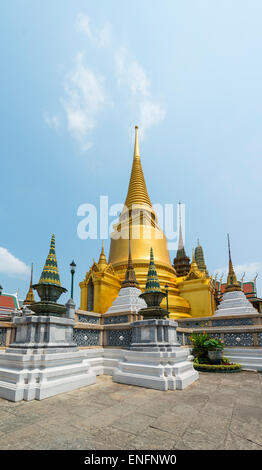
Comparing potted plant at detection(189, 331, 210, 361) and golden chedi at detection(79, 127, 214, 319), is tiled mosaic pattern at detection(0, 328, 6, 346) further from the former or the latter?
golden chedi at detection(79, 127, 214, 319)

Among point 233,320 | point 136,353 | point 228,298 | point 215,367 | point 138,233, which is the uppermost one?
point 138,233

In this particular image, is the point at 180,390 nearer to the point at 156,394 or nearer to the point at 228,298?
the point at 156,394

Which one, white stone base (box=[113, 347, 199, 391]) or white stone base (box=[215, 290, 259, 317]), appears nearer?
white stone base (box=[113, 347, 199, 391])

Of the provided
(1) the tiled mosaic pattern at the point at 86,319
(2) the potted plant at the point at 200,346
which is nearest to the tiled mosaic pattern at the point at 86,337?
(1) the tiled mosaic pattern at the point at 86,319

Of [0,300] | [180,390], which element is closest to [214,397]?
[180,390]

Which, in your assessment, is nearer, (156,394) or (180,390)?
(156,394)

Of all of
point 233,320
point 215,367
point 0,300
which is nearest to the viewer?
point 215,367

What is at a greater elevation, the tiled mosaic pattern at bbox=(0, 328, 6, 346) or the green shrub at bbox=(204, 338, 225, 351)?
the tiled mosaic pattern at bbox=(0, 328, 6, 346)

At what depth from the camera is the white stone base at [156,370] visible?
625 cm

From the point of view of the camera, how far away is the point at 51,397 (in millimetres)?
5348

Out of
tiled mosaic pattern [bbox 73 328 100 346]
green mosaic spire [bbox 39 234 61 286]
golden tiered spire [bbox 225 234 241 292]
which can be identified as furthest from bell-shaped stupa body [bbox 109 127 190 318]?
green mosaic spire [bbox 39 234 61 286]

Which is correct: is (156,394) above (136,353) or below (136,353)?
below

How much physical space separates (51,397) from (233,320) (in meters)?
10.3

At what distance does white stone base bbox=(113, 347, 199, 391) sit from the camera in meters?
6.25
